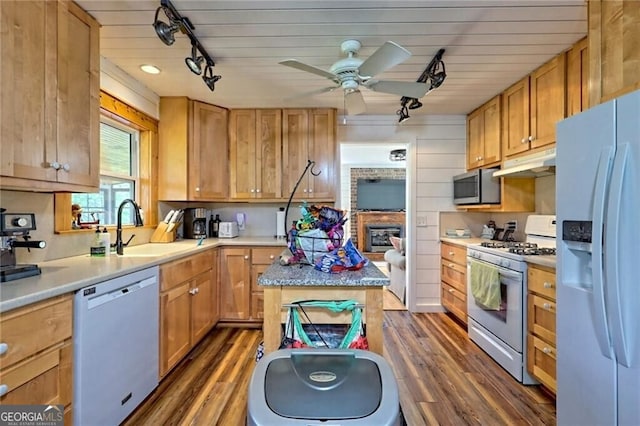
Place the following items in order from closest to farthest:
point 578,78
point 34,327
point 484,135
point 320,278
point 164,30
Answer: point 34,327 → point 320,278 → point 164,30 → point 578,78 → point 484,135

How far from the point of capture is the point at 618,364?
122 centimetres

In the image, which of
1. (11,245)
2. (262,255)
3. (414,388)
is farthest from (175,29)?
(414,388)

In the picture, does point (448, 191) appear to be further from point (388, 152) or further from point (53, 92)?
point (53, 92)

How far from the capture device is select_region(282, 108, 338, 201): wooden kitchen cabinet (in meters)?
3.73

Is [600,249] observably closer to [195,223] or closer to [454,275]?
[454,275]

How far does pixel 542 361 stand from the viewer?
2174mm

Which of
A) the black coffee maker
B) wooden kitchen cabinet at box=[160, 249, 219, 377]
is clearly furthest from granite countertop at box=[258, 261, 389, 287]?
the black coffee maker

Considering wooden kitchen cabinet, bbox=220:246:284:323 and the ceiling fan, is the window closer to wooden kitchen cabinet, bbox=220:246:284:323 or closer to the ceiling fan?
wooden kitchen cabinet, bbox=220:246:284:323

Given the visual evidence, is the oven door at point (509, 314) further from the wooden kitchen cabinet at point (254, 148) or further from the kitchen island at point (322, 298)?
the wooden kitchen cabinet at point (254, 148)

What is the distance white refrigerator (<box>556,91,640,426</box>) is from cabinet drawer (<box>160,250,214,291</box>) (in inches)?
93.1

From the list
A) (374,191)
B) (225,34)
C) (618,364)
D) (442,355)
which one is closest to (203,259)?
(225,34)

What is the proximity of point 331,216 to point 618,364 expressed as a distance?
128 centimetres

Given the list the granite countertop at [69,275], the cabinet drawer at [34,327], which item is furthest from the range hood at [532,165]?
the cabinet drawer at [34,327]

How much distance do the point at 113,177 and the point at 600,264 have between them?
338cm
